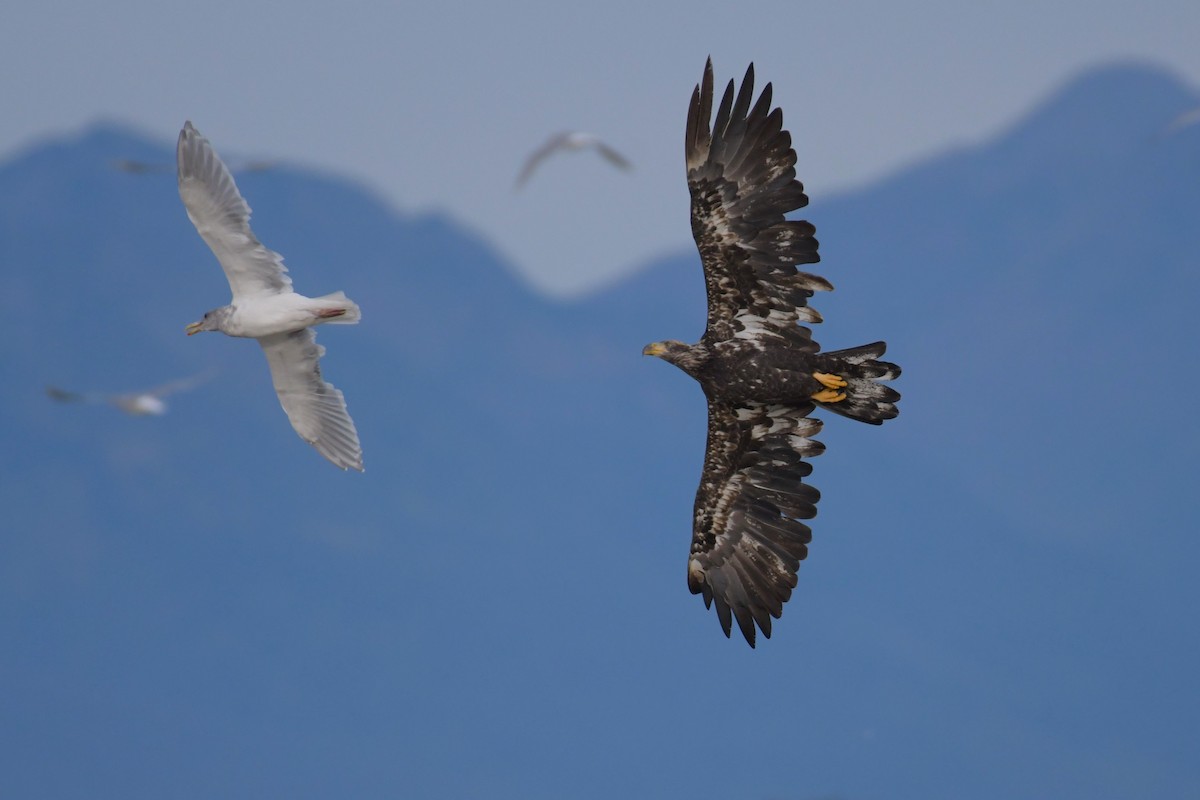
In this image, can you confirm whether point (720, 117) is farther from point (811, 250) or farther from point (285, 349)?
point (285, 349)

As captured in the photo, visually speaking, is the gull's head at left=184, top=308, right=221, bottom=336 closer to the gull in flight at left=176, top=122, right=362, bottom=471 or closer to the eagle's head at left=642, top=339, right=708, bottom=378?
the gull in flight at left=176, top=122, right=362, bottom=471

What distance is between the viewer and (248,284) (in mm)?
9211

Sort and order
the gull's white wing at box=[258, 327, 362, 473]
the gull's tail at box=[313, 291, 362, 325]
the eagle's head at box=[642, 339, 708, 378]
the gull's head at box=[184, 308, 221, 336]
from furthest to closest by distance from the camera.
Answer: the gull's white wing at box=[258, 327, 362, 473]
the gull's head at box=[184, 308, 221, 336]
the gull's tail at box=[313, 291, 362, 325]
the eagle's head at box=[642, 339, 708, 378]

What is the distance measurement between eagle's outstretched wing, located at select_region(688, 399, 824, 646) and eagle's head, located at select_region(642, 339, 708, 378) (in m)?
0.38

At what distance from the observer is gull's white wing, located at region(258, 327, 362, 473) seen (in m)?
9.71

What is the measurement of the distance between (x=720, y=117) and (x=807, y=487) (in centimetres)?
203

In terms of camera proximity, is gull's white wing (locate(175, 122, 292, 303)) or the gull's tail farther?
gull's white wing (locate(175, 122, 292, 303))

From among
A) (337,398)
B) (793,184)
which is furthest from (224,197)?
(793,184)

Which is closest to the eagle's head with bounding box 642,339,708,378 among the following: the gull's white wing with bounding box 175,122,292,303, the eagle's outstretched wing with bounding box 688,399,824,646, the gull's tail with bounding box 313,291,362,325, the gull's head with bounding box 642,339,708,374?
the gull's head with bounding box 642,339,708,374

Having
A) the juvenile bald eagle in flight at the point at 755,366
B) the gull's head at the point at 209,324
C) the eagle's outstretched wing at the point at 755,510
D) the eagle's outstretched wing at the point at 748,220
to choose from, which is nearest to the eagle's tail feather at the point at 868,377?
the juvenile bald eagle in flight at the point at 755,366

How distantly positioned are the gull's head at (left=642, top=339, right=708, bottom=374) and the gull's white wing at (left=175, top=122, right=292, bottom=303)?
6.71 ft

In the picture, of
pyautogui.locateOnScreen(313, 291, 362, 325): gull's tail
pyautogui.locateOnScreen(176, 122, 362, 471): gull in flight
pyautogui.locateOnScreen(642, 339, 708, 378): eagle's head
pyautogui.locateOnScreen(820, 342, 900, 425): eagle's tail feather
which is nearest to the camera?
pyautogui.locateOnScreen(820, 342, 900, 425): eagle's tail feather

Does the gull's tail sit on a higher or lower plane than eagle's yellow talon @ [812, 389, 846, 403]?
higher

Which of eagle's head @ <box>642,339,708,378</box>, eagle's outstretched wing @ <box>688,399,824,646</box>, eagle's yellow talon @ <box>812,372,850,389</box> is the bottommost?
eagle's outstretched wing @ <box>688,399,824,646</box>
